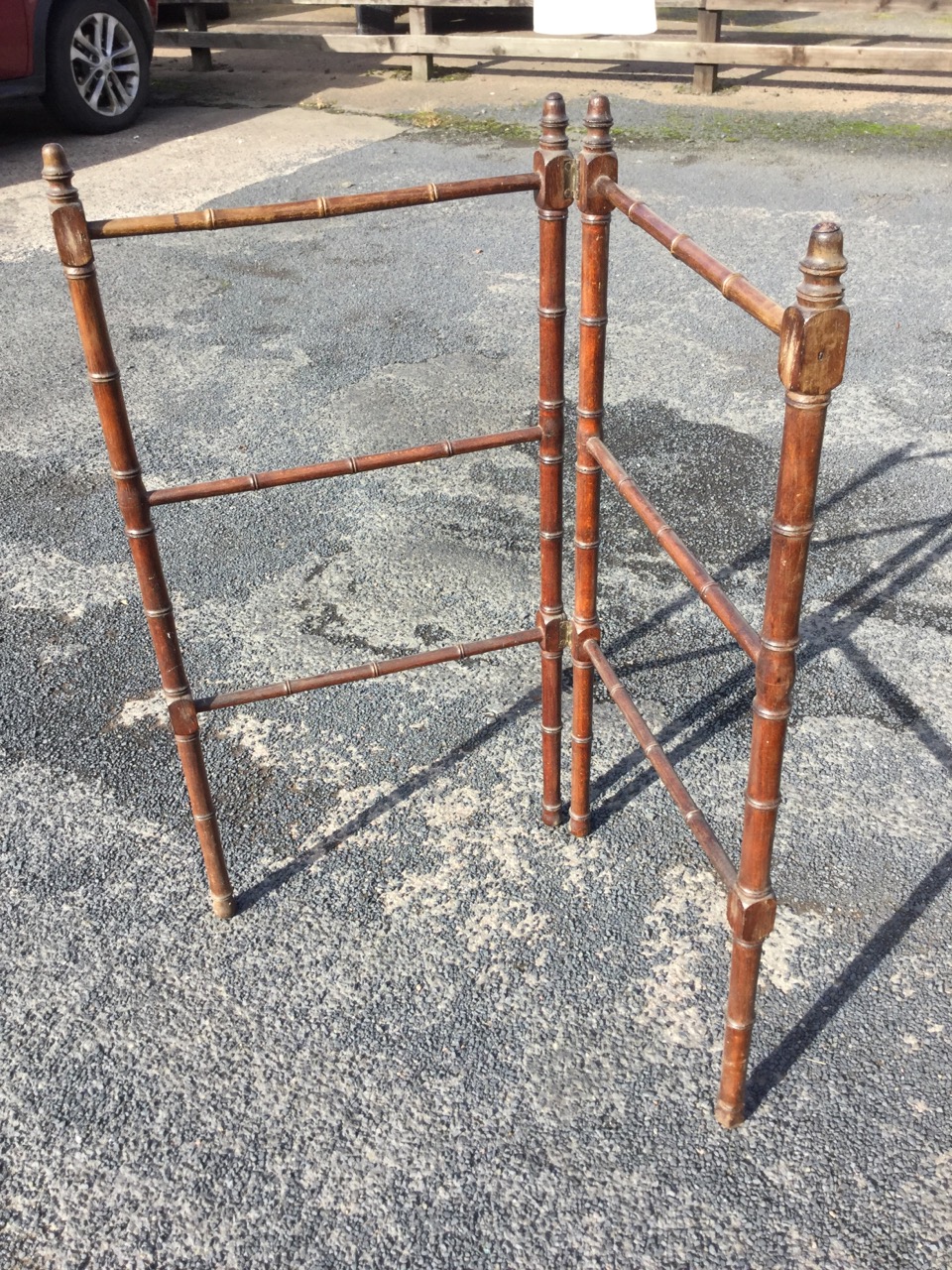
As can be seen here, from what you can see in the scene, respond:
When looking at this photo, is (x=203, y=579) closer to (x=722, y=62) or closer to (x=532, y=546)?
(x=532, y=546)

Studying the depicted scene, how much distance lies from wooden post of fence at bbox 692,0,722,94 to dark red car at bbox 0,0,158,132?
3.35 meters

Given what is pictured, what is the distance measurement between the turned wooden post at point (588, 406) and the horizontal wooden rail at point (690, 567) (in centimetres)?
7

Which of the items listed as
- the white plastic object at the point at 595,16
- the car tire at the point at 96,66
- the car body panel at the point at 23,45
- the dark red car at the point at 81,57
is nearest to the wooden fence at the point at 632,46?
the dark red car at the point at 81,57

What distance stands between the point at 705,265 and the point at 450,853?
1.29 metres

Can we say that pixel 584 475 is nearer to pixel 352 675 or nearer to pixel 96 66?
pixel 352 675

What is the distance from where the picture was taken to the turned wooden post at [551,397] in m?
1.79

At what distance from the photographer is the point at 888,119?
6645 millimetres

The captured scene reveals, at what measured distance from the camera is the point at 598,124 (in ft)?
5.75

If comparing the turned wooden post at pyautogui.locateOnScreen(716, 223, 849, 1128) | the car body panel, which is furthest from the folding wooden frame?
the car body panel

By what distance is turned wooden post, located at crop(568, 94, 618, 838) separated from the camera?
1.78 meters

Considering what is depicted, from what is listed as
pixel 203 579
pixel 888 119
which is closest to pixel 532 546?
pixel 203 579

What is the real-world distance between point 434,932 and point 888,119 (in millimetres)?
6163

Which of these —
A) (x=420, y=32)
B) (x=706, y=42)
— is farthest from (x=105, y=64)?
(x=706, y=42)

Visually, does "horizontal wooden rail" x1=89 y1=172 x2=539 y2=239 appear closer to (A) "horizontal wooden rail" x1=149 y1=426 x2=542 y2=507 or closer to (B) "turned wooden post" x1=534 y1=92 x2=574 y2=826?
(B) "turned wooden post" x1=534 y1=92 x2=574 y2=826
